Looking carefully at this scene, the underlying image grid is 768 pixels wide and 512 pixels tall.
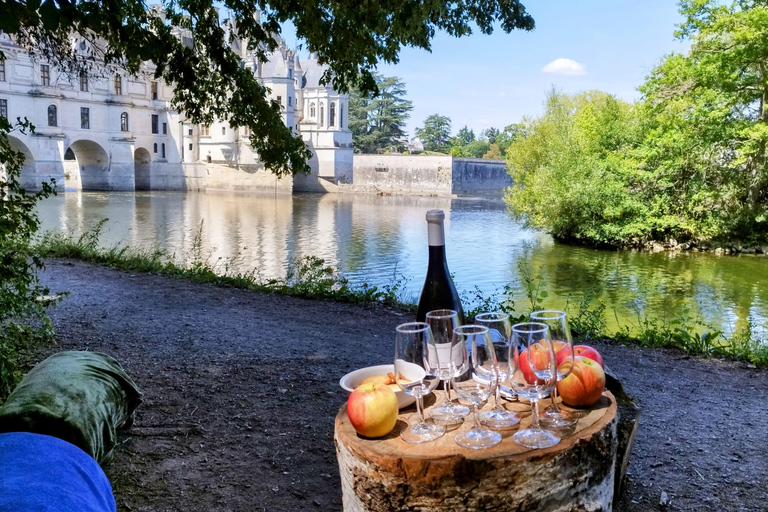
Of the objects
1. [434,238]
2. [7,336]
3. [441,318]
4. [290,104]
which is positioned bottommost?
[7,336]

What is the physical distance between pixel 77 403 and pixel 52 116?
48759 millimetres

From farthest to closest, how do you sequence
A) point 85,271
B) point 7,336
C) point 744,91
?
point 744,91
point 85,271
point 7,336

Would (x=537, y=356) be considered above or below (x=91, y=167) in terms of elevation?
below

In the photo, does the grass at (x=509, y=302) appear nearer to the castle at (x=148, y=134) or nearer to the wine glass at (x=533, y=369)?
the wine glass at (x=533, y=369)

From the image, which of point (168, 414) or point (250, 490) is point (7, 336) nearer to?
point (168, 414)

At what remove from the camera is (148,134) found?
5162cm

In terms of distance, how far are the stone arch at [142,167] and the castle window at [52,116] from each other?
22.7 ft

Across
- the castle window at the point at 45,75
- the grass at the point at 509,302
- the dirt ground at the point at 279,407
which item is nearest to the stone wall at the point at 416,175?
the castle window at the point at 45,75

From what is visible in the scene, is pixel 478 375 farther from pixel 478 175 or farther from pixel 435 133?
pixel 435 133

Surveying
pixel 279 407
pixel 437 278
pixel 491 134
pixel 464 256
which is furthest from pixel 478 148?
pixel 437 278

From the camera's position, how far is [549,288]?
42.3ft

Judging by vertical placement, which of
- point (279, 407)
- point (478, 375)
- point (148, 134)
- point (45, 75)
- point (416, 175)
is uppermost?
point (45, 75)

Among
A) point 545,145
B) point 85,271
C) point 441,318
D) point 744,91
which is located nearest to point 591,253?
point 744,91

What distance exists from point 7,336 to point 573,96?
36451 mm
